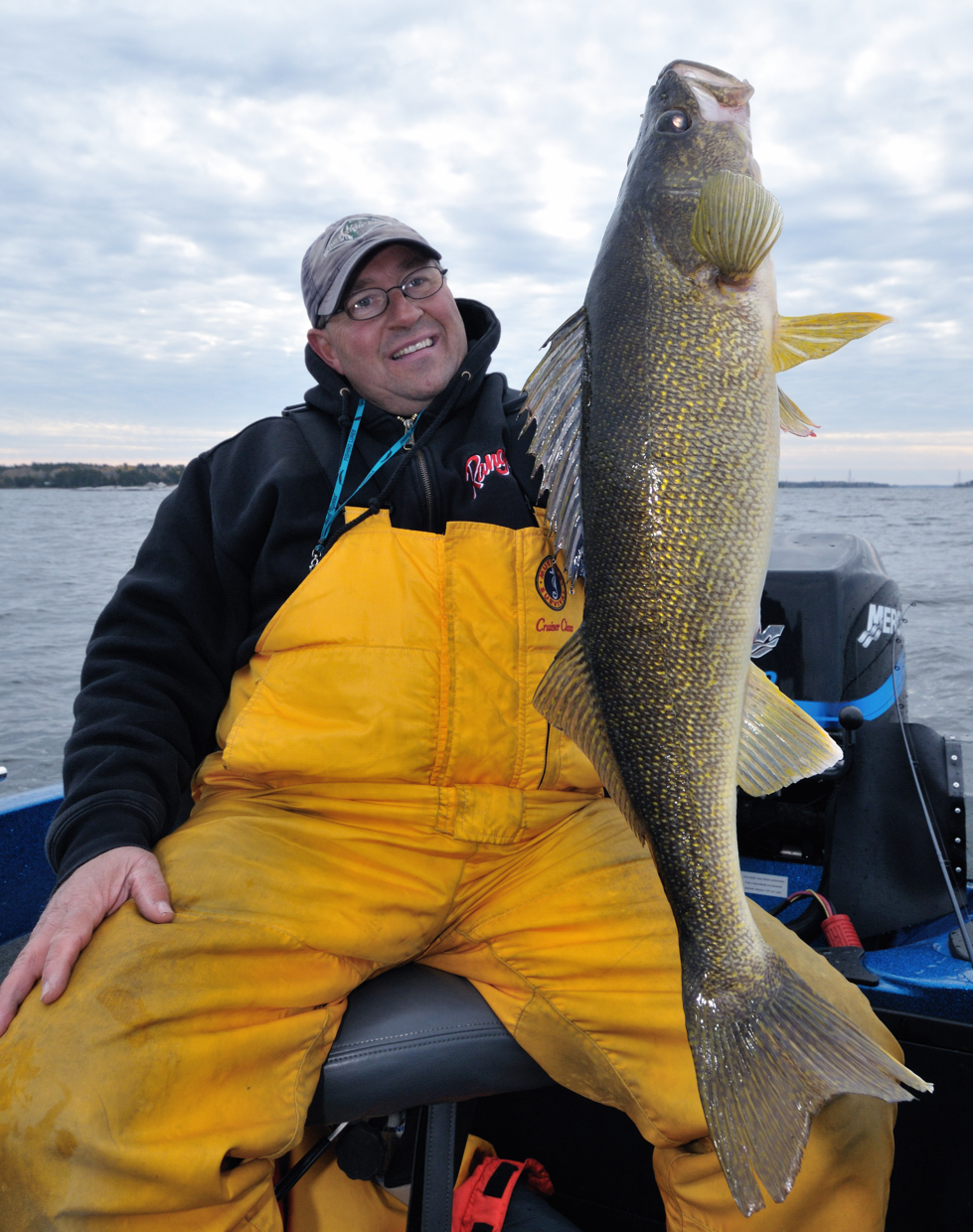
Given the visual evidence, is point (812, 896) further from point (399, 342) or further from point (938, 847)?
point (399, 342)

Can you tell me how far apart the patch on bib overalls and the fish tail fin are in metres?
0.98

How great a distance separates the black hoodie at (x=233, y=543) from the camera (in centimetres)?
224

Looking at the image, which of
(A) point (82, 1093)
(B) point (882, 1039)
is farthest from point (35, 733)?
(B) point (882, 1039)

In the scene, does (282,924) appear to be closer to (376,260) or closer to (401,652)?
(401,652)

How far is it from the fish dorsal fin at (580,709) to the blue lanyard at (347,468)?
3.02 ft

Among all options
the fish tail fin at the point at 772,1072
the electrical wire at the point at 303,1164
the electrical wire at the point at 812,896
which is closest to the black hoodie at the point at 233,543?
the electrical wire at the point at 303,1164

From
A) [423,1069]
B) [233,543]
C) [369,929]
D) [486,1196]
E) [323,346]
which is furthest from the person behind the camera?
[323,346]

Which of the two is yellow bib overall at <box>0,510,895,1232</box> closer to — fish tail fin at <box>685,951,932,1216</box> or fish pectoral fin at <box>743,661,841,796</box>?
fish tail fin at <box>685,951,932,1216</box>

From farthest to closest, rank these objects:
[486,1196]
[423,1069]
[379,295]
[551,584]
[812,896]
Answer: [379,295]
[812,896]
[486,1196]
[551,584]
[423,1069]

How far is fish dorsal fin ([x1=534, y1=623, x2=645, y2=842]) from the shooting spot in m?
1.61

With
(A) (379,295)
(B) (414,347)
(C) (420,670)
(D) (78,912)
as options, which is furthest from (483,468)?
(D) (78,912)

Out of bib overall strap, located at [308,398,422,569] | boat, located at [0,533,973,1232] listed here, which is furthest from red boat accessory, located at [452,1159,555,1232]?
bib overall strap, located at [308,398,422,569]

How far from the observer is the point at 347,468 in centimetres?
243

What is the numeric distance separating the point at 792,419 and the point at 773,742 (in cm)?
61
